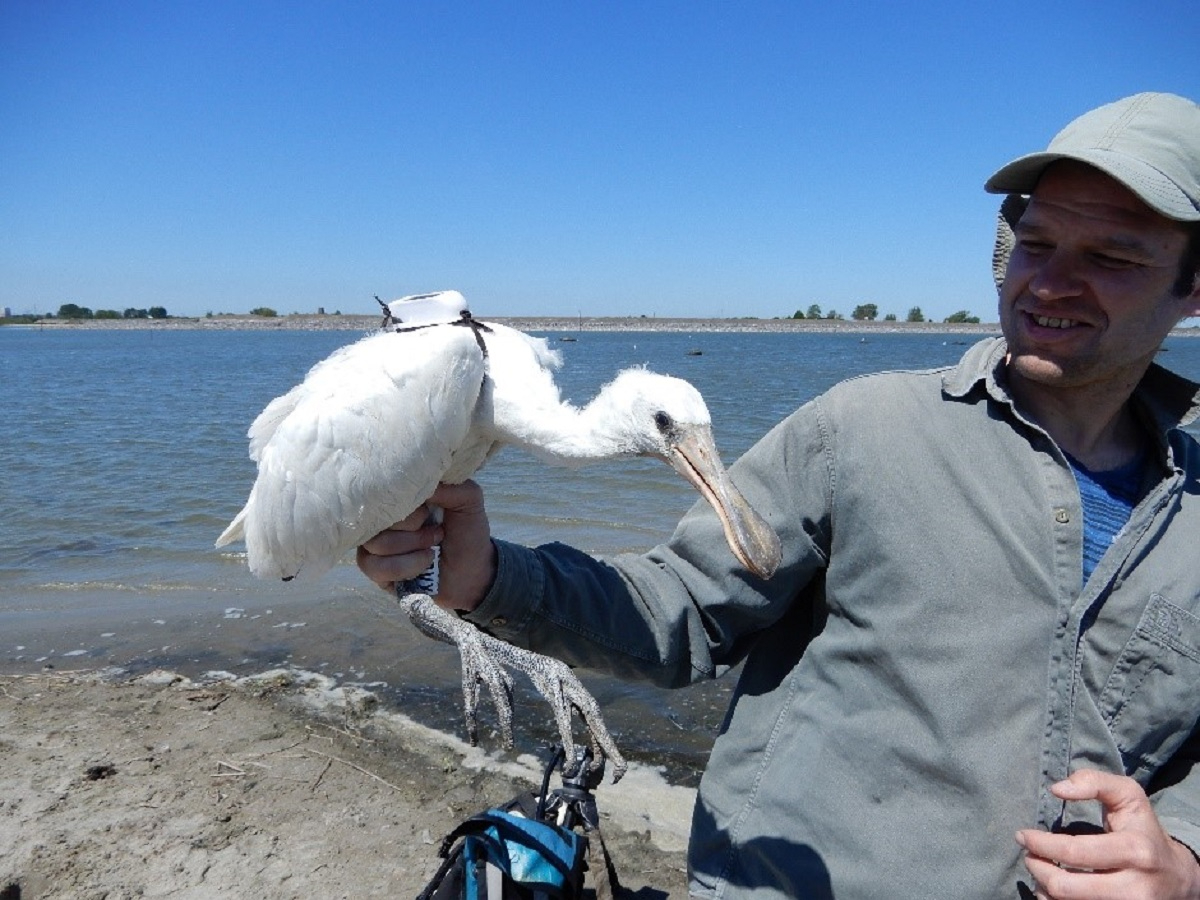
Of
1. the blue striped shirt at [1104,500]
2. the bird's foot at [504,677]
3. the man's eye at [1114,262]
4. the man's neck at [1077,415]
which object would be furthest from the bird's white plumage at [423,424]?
the man's eye at [1114,262]

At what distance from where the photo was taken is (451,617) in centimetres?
287

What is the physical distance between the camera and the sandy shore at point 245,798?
12.8 feet

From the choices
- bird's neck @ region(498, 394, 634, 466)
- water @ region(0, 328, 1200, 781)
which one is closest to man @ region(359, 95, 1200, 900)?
bird's neck @ region(498, 394, 634, 466)

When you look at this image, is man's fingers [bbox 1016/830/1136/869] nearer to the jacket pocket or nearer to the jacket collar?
the jacket pocket

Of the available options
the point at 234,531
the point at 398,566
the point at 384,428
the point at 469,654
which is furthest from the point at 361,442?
the point at 234,531

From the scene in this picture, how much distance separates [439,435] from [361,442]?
1.11 feet

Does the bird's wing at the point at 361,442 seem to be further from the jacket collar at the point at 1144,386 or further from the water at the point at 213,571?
the jacket collar at the point at 1144,386

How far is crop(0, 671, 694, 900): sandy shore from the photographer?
153 inches

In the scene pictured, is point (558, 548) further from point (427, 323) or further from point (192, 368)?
point (192, 368)

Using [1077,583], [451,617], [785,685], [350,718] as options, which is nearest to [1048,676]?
[1077,583]

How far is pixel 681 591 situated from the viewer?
2104 millimetres

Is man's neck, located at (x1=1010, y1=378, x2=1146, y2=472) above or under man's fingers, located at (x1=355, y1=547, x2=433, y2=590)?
above

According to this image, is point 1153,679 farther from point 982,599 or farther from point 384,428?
point 384,428

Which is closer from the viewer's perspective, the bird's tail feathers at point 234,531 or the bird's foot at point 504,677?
the bird's foot at point 504,677
